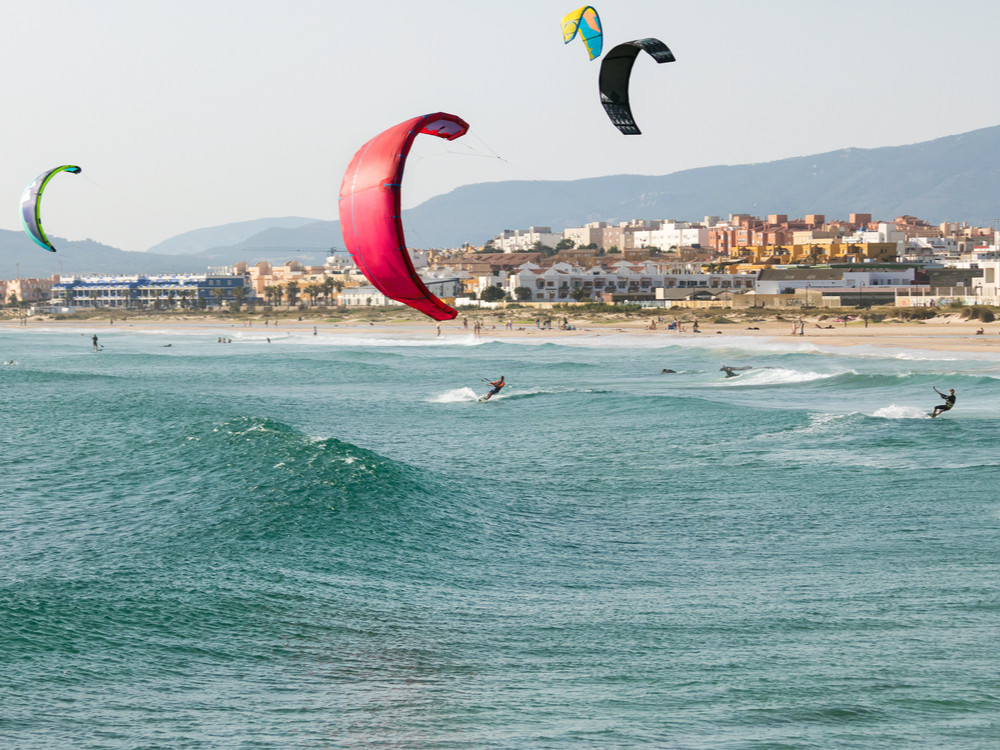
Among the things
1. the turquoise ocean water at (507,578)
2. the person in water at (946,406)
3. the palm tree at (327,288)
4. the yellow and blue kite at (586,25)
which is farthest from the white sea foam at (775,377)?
the palm tree at (327,288)

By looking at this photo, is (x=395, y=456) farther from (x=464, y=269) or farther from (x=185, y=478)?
(x=464, y=269)

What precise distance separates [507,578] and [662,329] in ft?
206

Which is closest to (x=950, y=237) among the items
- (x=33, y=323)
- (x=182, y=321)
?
(x=182, y=321)

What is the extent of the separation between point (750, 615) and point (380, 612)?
15.0 ft

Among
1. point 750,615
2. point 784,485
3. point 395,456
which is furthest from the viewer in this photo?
point 395,456

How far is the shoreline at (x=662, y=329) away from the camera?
57.4 metres

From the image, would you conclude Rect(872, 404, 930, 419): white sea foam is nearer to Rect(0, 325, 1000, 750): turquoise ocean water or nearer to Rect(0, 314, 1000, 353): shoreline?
Rect(0, 325, 1000, 750): turquoise ocean water

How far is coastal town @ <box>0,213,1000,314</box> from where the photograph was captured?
94.6 metres

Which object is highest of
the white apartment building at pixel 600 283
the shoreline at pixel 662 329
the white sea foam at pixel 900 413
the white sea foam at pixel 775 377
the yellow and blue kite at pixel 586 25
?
the yellow and blue kite at pixel 586 25

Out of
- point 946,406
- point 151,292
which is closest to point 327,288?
point 151,292

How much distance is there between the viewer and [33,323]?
423ft

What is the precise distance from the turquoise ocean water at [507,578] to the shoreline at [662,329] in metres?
27.0

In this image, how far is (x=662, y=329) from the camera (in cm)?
7594

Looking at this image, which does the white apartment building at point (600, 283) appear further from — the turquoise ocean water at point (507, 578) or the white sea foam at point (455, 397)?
the turquoise ocean water at point (507, 578)
